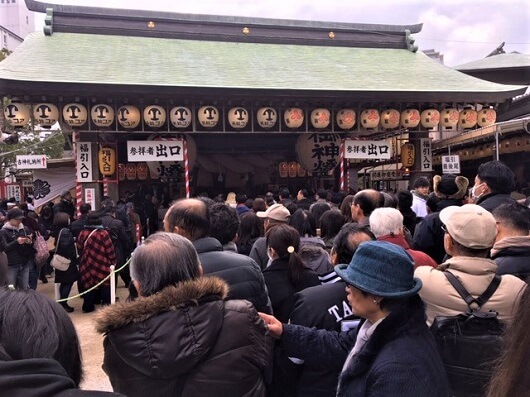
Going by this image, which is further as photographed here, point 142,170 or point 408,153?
point 142,170

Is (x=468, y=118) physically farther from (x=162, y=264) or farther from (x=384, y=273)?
(x=162, y=264)

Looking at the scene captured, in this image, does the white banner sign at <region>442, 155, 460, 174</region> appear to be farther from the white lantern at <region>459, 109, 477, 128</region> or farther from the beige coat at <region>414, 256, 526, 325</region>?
the beige coat at <region>414, 256, 526, 325</region>

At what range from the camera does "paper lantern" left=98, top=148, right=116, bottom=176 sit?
10109mm

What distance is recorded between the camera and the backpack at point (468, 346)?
6.16ft

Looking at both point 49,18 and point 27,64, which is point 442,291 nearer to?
point 27,64

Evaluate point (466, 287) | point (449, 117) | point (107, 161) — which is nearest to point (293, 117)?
point (449, 117)

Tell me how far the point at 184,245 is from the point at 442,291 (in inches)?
48.9

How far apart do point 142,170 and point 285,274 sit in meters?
10.6

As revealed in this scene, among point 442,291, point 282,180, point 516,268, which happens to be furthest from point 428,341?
point 282,180

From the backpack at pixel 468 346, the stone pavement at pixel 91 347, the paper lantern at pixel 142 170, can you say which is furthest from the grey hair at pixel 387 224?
the paper lantern at pixel 142 170

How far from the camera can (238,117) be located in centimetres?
977

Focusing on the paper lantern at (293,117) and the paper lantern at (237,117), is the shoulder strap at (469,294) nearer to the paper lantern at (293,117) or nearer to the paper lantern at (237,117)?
the paper lantern at (237,117)

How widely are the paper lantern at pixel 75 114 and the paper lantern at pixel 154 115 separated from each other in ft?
4.14

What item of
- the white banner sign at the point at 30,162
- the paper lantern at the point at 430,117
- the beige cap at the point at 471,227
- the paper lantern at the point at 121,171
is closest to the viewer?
the beige cap at the point at 471,227
